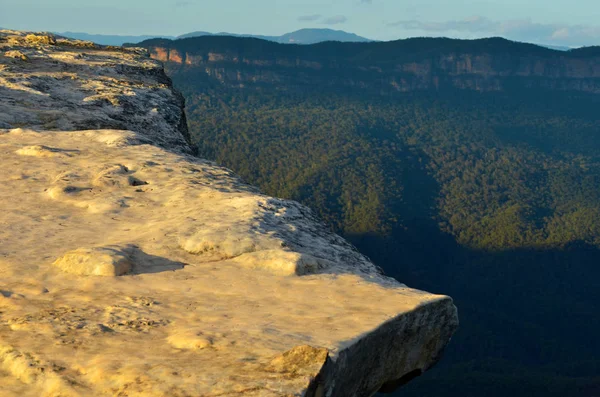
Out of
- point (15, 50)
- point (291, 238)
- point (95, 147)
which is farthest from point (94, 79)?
point (291, 238)

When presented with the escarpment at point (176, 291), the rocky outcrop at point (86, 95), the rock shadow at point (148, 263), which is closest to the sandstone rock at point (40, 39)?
the rocky outcrop at point (86, 95)

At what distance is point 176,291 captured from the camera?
8703mm

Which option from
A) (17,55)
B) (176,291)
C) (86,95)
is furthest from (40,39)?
(176,291)

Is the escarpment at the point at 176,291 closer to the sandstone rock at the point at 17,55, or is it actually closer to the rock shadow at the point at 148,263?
the rock shadow at the point at 148,263

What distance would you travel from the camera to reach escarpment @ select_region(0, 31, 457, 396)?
6.53 meters

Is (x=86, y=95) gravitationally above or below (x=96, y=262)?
above

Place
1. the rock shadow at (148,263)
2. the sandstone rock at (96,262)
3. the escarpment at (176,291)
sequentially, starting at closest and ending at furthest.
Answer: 1. the escarpment at (176,291)
2. the sandstone rock at (96,262)
3. the rock shadow at (148,263)

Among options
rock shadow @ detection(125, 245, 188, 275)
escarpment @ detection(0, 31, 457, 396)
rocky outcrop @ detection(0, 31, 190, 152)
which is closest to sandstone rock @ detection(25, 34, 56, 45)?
rocky outcrop @ detection(0, 31, 190, 152)

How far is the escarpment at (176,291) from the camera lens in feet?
21.4

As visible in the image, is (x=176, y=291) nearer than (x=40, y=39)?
Yes

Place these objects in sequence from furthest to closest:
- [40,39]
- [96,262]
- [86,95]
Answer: [40,39]
[86,95]
[96,262]

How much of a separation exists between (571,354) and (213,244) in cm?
16789

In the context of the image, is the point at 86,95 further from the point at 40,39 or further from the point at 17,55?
the point at 40,39

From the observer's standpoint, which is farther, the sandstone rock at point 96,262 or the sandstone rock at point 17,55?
the sandstone rock at point 17,55
